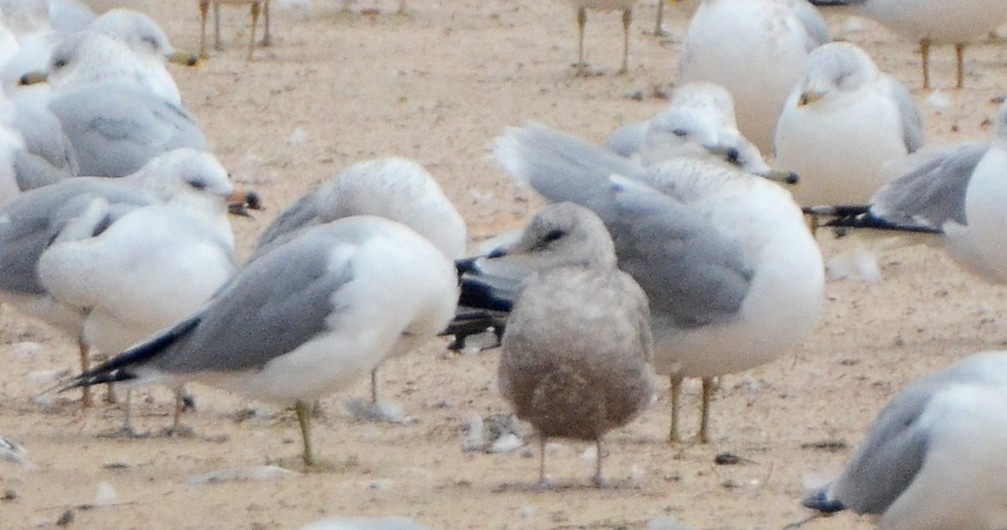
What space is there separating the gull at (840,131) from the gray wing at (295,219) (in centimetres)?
249

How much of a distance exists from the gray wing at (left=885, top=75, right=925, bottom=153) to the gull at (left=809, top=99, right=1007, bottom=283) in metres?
0.55

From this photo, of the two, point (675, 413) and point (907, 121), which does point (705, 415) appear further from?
point (907, 121)

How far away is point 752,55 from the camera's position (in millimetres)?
10469

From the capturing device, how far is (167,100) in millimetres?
9383

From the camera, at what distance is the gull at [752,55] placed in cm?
1047

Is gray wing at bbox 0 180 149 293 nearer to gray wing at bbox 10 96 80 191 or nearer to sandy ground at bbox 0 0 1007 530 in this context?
sandy ground at bbox 0 0 1007 530

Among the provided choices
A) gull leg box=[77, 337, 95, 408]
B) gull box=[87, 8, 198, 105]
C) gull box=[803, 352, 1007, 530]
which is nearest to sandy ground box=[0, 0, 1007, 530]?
gull leg box=[77, 337, 95, 408]

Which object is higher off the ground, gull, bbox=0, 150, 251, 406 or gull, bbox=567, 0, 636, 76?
gull, bbox=0, 150, 251, 406

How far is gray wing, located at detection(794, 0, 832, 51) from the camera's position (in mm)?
10748

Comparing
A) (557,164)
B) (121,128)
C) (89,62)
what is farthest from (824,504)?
(89,62)

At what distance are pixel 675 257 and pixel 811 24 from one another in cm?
445

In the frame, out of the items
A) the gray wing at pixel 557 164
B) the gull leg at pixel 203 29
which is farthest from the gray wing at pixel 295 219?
the gull leg at pixel 203 29

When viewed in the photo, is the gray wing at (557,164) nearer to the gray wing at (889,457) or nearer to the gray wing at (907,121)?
the gray wing at (889,457)

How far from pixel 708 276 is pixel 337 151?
4.77 m
